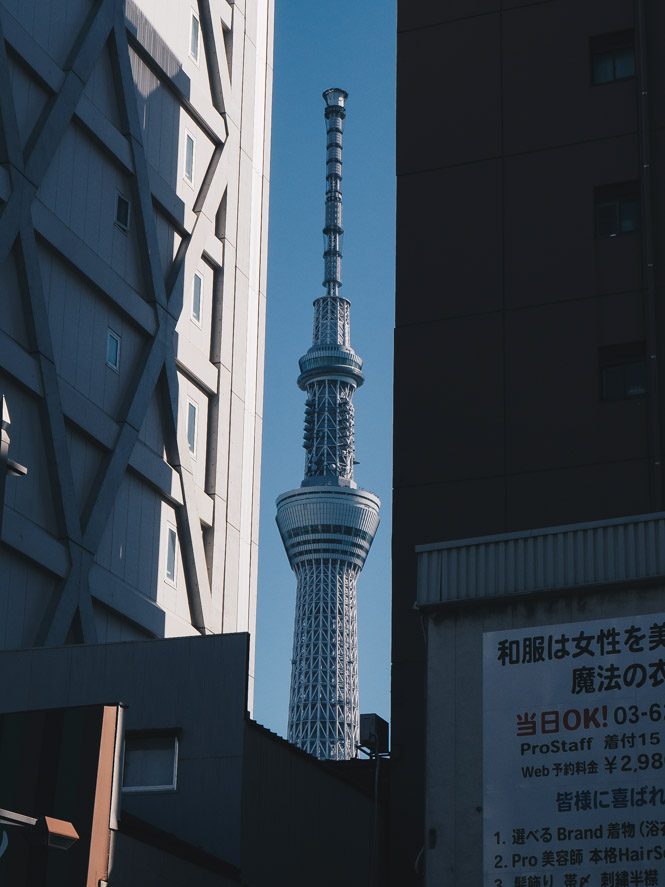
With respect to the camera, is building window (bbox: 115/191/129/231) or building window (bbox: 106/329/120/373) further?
building window (bbox: 115/191/129/231)

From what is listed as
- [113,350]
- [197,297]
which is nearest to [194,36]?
[197,297]

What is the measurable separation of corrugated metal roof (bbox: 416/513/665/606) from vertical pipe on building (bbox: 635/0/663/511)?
7997 mm

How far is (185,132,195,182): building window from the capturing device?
57.5m

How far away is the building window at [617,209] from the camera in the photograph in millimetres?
39438

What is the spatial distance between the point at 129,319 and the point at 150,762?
20.9 metres

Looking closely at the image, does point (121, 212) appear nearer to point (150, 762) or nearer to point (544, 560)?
point (150, 762)

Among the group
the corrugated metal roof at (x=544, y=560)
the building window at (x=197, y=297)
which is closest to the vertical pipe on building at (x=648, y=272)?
the corrugated metal roof at (x=544, y=560)

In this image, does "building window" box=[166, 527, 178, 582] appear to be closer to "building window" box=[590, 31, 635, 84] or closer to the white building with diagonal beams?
the white building with diagonal beams

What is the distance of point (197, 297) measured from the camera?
57219 millimetres

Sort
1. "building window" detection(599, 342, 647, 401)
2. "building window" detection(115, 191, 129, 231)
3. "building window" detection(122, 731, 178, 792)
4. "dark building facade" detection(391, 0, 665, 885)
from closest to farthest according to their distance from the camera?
"building window" detection(122, 731, 178, 792)
"dark building facade" detection(391, 0, 665, 885)
"building window" detection(599, 342, 647, 401)
"building window" detection(115, 191, 129, 231)

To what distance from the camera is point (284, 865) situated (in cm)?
3472

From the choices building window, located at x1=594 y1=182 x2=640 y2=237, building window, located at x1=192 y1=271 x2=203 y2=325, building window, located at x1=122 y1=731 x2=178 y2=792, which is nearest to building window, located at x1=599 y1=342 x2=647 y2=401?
building window, located at x1=594 y1=182 x2=640 y2=237

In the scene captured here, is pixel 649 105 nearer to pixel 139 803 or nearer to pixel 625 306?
pixel 625 306

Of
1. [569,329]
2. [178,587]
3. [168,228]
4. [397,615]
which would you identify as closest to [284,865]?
[397,615]
